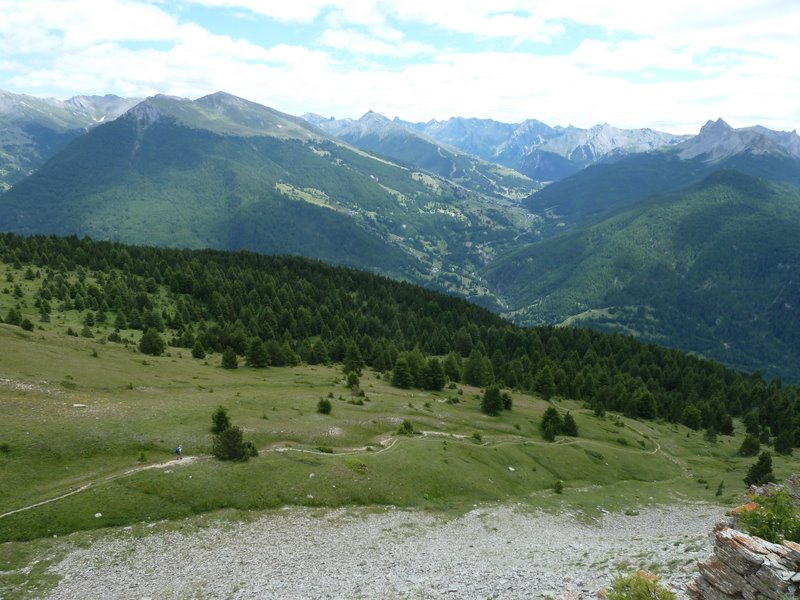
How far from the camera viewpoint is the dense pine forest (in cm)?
12394

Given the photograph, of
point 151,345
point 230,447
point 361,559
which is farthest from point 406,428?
point 151,345

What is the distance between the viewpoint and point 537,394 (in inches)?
5108

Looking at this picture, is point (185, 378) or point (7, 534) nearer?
point (7, 534)

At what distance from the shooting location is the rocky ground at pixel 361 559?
3591 cm

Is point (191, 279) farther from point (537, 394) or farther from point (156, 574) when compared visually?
point (156, 574)

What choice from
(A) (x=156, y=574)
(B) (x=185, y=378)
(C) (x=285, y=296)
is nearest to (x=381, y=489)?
(A) (x=156, y=574)

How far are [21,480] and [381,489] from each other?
36.2 metres

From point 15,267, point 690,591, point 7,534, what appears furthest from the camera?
point 15,267

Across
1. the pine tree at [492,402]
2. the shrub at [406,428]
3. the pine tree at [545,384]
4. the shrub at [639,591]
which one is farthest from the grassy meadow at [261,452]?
the shrub at [639,591]

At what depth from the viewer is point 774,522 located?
32531mm

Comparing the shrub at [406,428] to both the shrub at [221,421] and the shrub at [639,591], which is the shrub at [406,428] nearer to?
the shrub at [221,421]

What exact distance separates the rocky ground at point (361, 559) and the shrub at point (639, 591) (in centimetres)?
525

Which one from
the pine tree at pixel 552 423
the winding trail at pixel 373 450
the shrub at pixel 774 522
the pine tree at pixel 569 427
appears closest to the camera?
the shrub at pixel 774 522

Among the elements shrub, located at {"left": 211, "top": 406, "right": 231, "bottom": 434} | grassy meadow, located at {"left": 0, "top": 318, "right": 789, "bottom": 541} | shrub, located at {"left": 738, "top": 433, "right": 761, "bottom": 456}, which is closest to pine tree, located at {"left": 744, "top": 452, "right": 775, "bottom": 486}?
grassy meadow, located at {"left": 0, "top": 318, "right": 789, "bottom": 541}
